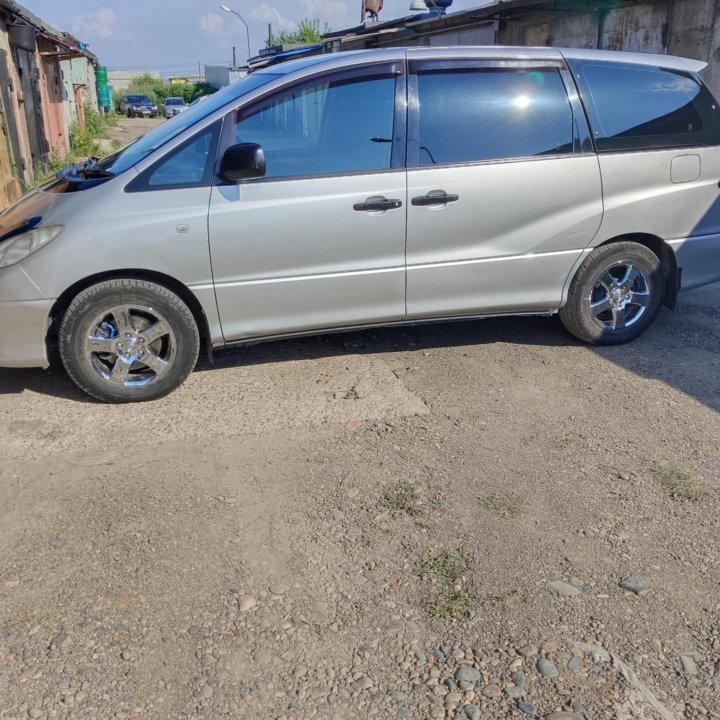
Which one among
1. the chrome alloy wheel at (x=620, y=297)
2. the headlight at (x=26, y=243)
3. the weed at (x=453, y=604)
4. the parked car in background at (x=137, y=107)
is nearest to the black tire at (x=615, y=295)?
the chrome alloy wheel at (x=620, y=297)

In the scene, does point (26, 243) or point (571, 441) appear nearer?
point (571, 441)

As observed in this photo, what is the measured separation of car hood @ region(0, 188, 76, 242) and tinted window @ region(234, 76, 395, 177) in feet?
4.14

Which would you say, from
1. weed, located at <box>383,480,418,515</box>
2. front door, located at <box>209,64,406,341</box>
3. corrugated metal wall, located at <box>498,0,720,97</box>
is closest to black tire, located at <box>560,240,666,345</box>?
front door, located at <box>209,64,406,341</box>

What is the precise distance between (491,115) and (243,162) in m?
1.71

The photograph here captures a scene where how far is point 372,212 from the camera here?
16.0ft

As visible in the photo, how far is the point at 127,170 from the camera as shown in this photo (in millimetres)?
4602

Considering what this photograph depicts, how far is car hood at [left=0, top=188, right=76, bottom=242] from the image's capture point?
4.56 m

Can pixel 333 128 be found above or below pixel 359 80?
A: below

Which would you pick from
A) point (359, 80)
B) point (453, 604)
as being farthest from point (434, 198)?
point (453, 604)

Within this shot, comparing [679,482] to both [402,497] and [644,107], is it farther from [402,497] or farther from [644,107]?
[644,107]

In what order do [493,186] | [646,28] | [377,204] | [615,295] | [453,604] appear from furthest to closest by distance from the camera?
[646,28], [615,295], [493,186], [377,204], [453,604]

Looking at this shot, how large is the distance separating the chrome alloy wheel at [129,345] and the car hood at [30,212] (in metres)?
0.67

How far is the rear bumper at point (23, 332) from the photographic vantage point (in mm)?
4453

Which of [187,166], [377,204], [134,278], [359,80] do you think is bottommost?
[134,278]
